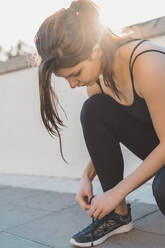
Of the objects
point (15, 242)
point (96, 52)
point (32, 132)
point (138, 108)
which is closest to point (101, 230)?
point (15, 242)

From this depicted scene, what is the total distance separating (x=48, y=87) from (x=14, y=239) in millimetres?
882

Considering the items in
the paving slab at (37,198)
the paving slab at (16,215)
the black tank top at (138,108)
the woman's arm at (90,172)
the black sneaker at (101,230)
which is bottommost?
the paving slab at (37,198)

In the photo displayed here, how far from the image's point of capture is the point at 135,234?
182 cm

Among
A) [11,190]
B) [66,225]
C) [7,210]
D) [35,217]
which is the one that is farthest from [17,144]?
[66,225]

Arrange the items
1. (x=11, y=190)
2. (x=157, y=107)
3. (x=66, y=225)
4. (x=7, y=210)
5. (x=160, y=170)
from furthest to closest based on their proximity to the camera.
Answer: (x=11, y=190) → (x=7, y=210) → (x=66, y=225) → (x=160, y=170) → (x=157, y=107)

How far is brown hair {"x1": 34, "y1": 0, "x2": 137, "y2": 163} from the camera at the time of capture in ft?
4.59

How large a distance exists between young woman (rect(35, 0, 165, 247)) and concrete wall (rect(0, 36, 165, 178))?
1323 millimetres

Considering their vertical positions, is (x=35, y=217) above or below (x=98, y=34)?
below

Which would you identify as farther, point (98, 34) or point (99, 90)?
point (99, 90)

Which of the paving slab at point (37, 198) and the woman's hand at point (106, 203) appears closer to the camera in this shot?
the woman's hand at point (106, 203)

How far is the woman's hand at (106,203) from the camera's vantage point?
58.1 inches

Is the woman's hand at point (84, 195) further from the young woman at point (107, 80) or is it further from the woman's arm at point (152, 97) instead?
the woman's arm at point (152, 97)

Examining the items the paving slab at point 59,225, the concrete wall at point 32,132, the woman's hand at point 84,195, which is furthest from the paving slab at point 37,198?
the woman's hand at point 84,195

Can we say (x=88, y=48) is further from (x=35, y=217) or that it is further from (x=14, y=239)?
(x=35, y=217)
